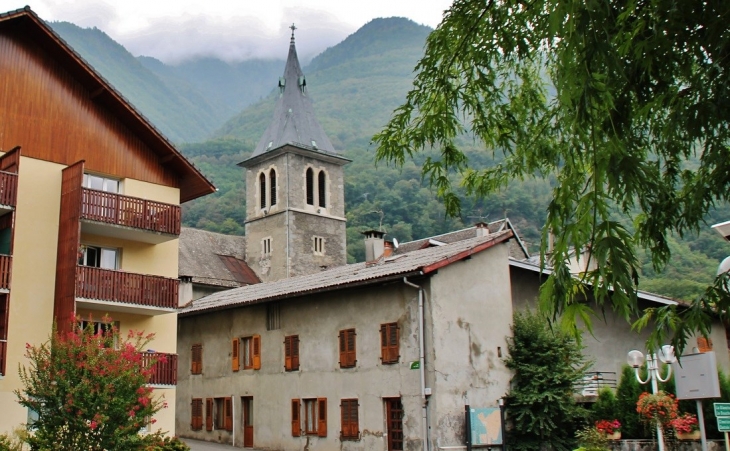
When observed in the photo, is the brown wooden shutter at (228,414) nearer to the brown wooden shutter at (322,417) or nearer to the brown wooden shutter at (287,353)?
the brown wooden shutter at (287,353)

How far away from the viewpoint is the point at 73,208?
70.1 feet

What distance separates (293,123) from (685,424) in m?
50.5

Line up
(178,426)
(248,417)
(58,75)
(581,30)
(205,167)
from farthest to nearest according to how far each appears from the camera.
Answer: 1. (205,167)
2. (178,426)
3. (248,417)
4. (58,75)
5. (581,30)

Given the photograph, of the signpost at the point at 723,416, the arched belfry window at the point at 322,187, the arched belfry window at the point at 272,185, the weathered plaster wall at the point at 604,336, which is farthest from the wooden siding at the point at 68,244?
the arched belfry window at the point at 322,187

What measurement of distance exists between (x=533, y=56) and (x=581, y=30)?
2864 mm

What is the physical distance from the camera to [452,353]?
78.2 feet

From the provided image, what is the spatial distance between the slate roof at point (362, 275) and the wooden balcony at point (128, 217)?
5.29m

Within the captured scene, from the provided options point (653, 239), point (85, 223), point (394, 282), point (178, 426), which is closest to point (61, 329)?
point (85, 223)

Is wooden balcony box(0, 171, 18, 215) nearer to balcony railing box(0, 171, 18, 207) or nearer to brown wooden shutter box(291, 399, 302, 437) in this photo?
balcony railing box(0, 171, 18, 207)

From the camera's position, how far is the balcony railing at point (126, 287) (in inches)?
831

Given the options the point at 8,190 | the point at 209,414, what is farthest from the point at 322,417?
the point at 8,190

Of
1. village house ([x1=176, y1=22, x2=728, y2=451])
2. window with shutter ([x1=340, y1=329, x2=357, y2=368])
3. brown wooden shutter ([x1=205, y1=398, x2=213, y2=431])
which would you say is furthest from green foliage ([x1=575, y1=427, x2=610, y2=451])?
brown wooden shutter ([x1=205, y1=398, x2=213, y2=431])

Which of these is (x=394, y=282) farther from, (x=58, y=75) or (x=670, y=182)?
(x=670, y=182)

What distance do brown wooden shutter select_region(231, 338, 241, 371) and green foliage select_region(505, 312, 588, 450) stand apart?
10.2 m
